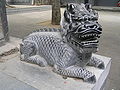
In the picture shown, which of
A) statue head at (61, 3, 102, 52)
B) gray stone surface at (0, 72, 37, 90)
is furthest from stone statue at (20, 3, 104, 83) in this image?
gray stone surface at (0, 72, 37, 90)

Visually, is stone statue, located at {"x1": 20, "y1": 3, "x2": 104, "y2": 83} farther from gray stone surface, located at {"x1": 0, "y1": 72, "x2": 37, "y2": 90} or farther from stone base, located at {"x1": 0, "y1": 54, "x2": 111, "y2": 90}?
gray stone surface, located at {"x1": 0, "y1": 72, "x2": 37, "y2": 90}

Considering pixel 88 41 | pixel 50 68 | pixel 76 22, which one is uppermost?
pixel 76 22

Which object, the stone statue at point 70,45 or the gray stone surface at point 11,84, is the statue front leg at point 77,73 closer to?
the stone statue at point 70,45

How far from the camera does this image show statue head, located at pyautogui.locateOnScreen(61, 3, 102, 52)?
100cm

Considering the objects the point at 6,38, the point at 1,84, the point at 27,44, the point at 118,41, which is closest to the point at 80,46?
the point at 27,44

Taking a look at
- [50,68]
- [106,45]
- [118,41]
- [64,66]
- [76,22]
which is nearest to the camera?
[76,22]

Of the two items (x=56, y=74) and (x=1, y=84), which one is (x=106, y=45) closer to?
(x=56, y=74)

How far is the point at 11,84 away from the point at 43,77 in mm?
256

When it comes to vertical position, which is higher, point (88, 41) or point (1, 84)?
point (88, 41)

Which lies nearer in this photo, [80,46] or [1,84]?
[80,46]

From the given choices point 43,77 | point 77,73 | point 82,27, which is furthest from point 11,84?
point 82,27

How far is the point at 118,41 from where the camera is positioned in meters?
3.42

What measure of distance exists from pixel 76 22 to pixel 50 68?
52 cm

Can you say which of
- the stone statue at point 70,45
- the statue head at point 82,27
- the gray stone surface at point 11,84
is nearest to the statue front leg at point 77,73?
the stone statue at point 70,45
